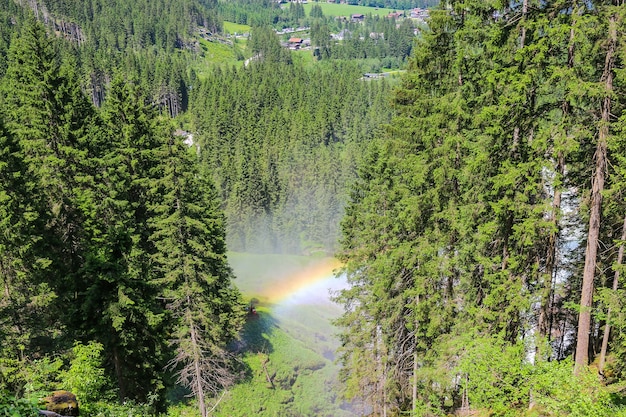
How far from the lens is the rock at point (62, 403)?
29.1 ft

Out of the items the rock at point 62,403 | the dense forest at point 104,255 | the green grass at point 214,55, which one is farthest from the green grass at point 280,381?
the green grass at point 214,55

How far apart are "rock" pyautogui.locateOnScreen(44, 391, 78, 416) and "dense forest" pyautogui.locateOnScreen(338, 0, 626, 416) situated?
374 inches

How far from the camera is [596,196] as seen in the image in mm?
11289

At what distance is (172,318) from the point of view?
2234cm

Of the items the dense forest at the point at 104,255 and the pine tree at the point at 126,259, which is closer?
the dense forest at the point at 104,255

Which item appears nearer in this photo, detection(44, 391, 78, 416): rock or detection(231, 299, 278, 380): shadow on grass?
detection(44, 391, 78, 416): rock

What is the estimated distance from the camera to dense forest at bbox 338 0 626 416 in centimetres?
1079

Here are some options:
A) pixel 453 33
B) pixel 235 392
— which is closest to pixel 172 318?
pixel 235 392

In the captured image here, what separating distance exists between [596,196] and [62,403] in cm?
1370

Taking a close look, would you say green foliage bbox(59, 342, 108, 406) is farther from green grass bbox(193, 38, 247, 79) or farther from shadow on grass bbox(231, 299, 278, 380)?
green grass bbox(193, 38, 247, 79)

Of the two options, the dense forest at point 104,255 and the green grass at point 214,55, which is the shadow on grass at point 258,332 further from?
the green grass at point 214,55

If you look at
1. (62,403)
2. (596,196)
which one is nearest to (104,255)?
(62,403)

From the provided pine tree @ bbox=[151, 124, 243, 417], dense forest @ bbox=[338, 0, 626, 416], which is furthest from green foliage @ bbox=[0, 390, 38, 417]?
pine tree @ bbox=[151, 124, 243, 417]

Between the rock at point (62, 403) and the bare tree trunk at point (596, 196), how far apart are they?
1185cm
